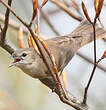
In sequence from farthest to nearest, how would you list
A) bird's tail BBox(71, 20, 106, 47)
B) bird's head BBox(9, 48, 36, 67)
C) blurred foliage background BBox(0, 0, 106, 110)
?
blurred foliage background BBox(0, 0, 106, 110), bird's tail BBox(71, 20, 106, 47), bird's head BBox(9, 48, 36, 67)

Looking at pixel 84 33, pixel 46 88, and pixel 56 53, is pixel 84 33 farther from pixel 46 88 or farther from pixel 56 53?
pixel 46 88

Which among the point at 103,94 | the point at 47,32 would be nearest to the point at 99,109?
the point at 103,94

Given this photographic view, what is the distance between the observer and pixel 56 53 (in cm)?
302

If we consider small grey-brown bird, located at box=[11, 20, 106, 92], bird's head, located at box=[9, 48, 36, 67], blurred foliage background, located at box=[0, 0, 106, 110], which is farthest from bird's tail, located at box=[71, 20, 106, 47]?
bird's head, located at box=[9, 48, 36, 67]

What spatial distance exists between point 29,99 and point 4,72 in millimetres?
493

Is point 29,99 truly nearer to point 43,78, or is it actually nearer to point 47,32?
point 47,32

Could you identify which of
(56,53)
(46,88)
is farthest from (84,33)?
(46,88)

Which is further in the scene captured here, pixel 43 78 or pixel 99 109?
pixel 99 109

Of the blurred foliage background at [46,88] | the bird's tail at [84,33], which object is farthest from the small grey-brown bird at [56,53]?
the blurred foliage background at [46,88]

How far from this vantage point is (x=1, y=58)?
3941 mm

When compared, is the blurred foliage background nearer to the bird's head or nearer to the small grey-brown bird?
the small grey-brown bird

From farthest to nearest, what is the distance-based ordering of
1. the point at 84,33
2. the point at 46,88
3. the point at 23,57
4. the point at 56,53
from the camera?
the point at 46,88
the point at 84,33
the point at 56,53
the point at 23,57

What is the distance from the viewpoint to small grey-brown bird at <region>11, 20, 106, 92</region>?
8.77 ft

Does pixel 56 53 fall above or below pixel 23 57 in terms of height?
below
